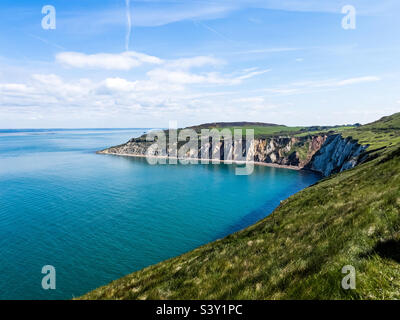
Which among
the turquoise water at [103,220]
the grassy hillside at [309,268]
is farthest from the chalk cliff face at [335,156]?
the grassy hillside at [309,268]

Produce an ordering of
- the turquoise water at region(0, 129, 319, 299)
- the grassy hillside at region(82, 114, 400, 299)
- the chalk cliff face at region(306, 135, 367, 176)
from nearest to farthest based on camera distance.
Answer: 1. the grassy hillside at region(82, 114, 400, 299)
2. the turquoise water at region(0, 129, 319, 299)
3. the chalk cliff face at region(306, 135, 367, 176)

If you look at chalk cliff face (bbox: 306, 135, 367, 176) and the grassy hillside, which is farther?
chalk cliff face (bbox: 306, 135, 367, 176)

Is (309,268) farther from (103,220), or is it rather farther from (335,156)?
(335,156)

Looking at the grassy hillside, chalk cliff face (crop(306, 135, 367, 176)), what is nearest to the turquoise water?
chalk cliff face (crop(306, 135, 367, 176))

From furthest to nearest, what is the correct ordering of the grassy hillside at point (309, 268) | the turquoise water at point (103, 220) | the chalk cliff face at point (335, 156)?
the chalk cliff face at point (335, 156) → the turquoise water at point (103, 220) → the grassy hillside at point (309, 268)

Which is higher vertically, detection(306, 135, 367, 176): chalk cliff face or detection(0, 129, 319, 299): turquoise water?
detection(306, 135, 367, 176): chalk cliff face

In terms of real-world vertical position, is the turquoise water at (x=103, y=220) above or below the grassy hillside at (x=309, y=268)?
below

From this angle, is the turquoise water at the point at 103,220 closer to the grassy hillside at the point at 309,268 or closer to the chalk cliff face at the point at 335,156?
the chalk cliff face at the point at 335,156

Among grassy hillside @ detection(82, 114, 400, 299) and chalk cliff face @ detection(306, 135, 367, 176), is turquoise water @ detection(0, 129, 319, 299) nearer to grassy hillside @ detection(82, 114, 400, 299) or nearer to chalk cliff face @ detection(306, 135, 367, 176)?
chalk cliff face @ detection(306, 135, 367, 176)

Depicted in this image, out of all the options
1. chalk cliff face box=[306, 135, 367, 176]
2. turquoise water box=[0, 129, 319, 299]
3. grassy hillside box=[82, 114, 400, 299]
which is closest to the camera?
grassy hillside box=[82, 114, 400, 299]

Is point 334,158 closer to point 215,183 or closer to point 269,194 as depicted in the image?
point 269,194
